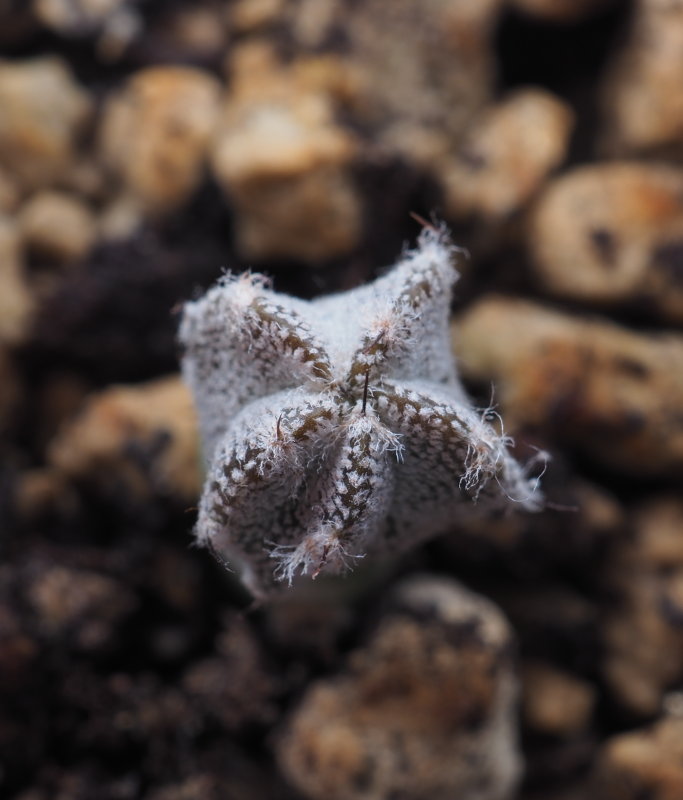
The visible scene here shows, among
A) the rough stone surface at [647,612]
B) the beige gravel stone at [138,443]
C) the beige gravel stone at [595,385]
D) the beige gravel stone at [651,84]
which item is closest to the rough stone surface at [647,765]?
the rough stone surface at [647,612]

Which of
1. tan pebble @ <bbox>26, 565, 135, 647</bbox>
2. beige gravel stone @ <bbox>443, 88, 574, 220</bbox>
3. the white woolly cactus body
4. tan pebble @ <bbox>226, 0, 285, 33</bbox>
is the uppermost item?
tan pebble @ <bbox>226, 0, 285, 33</bbox>

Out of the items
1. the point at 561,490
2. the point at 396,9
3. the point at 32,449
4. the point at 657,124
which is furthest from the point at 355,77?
the point at 32,449

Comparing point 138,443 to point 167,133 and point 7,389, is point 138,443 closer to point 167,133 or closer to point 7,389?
point 7,389

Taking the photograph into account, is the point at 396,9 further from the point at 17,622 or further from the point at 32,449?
the point at 17,622

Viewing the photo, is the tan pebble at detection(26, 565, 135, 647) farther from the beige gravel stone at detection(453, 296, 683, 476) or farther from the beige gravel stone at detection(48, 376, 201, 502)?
the beige gravel stone at detection(453, 296, 683, 476)

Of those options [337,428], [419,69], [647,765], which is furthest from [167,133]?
[647,765]

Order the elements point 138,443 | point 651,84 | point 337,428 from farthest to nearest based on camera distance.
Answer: point 651,84 < point 138,443 < point 337,428

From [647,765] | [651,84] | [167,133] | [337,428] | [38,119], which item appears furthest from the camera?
[38,119]

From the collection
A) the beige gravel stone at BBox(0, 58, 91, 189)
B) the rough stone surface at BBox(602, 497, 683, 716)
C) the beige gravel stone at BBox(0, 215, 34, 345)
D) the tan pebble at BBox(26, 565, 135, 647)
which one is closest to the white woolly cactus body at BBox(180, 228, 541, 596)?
the tan pebble at BBox(26, 565, 135, 647)
